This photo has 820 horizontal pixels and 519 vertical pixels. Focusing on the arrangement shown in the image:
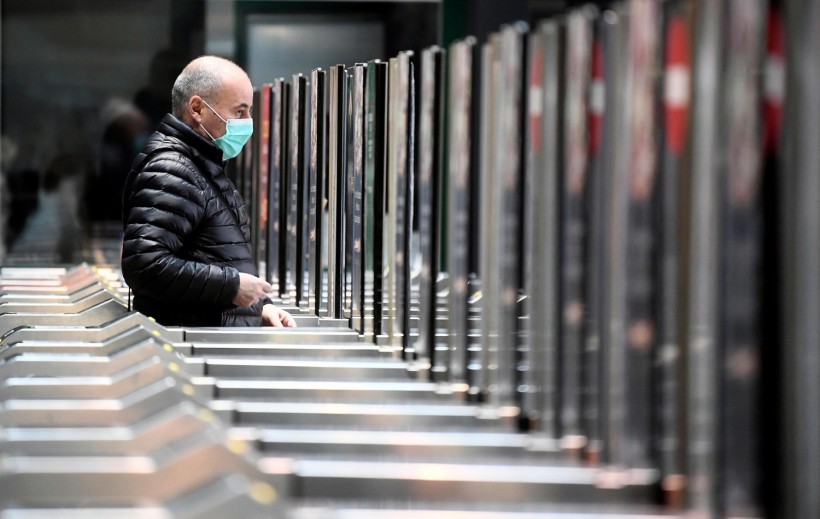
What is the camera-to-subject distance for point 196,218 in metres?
3.70

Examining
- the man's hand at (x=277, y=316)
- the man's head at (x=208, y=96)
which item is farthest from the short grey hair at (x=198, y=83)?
the man's hand at (x=277, y=316)

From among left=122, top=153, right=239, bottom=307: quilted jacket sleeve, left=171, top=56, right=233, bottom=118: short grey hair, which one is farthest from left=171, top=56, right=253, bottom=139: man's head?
left=122, top=153, right=239, bottom=307: quilted jacket sleeve

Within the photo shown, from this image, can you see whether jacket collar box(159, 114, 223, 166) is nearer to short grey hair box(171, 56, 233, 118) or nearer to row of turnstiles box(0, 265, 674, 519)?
short grey hair box(171, 56, 233, 118)

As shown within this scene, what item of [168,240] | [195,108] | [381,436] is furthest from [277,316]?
[381,436]

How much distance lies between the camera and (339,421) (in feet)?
6.15

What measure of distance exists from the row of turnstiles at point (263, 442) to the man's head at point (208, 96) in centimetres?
152

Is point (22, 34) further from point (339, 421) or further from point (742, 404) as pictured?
point (742, 404)

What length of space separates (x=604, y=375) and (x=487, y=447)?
0.19m

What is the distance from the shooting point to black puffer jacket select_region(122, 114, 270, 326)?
357 cm

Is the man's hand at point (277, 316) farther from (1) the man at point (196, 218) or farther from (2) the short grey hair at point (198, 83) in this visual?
(2) the short grey hair at point (198, 83)

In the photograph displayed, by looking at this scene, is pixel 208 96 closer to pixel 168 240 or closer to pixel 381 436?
pixel 168 240

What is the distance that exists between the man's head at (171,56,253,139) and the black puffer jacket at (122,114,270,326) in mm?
132

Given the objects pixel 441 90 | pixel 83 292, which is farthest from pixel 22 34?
pixel 441 90

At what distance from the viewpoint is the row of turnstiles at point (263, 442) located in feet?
4.71
